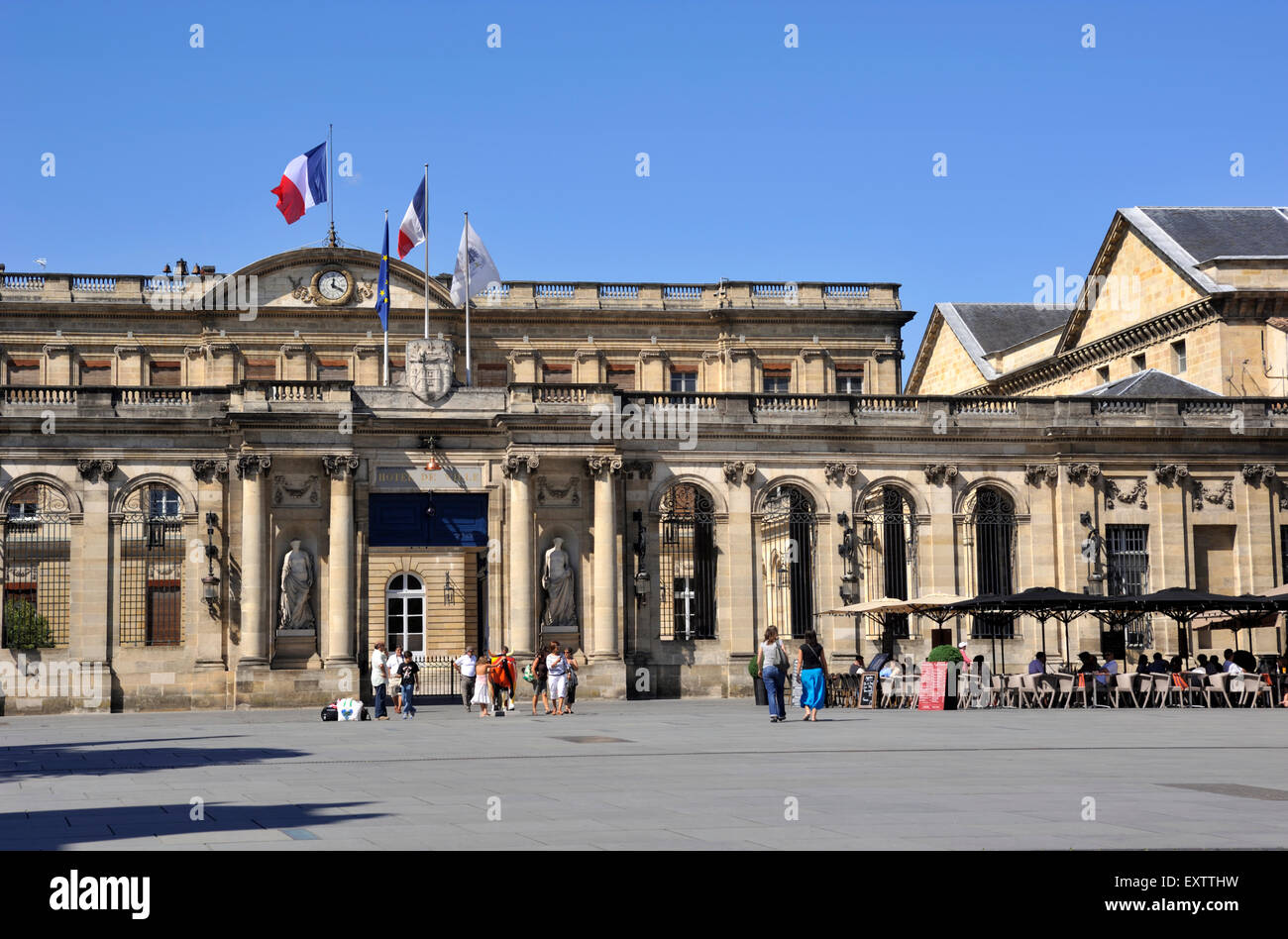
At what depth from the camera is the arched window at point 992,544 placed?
4416cm

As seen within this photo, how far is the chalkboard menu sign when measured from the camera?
120 feet

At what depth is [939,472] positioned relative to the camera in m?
43.9

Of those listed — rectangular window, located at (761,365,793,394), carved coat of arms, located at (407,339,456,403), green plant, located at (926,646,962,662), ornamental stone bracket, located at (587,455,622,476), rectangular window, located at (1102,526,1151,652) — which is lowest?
green plant, located at (926,646,962,662)

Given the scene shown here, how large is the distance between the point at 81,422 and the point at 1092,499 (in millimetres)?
27381

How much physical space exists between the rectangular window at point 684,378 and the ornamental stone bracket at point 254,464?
20474 millimetres

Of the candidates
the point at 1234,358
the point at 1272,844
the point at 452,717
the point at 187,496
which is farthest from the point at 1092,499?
the point at 1272,844

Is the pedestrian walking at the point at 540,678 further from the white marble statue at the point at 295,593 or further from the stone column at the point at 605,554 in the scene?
the white marble statue at the point at 295,593

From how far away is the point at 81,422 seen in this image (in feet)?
134

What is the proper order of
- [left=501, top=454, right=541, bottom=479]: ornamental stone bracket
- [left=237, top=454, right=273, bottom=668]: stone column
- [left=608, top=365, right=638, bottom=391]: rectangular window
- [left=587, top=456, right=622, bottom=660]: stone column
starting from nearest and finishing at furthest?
1. [left=237, top=454, right=273, bottom=668]: stone column
2. [left=501, top=454, right=541, bottom=479]: ornamental stone bracket
3. [left=587, top=456, right=622, bottom=660]: stone column
4. [left=608, top=365, right=638, bottom=391]: rectangular window

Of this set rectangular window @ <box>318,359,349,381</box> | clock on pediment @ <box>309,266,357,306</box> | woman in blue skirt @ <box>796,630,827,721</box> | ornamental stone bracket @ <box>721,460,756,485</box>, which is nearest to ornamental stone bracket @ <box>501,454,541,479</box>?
ornamental stone bracket @ <box>721,460,756,485</box>

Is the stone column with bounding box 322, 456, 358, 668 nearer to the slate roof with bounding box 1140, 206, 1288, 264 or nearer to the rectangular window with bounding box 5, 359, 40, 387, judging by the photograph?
the rectangular window with bounding box 5, 359, 40, 387

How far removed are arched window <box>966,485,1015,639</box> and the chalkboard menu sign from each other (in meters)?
8.16

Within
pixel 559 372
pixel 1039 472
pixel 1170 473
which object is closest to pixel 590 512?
pixel 1039 472
